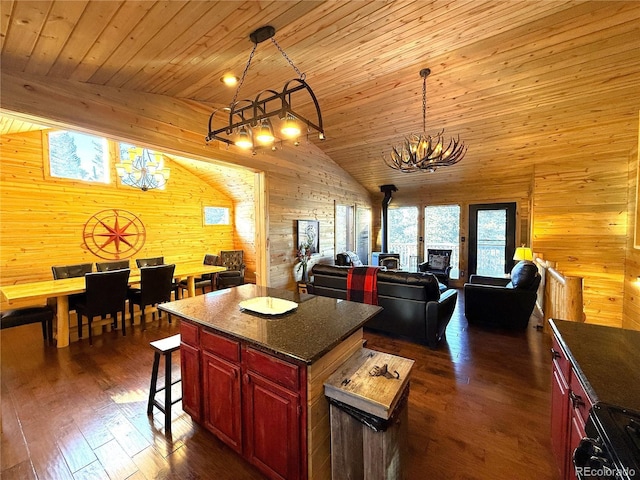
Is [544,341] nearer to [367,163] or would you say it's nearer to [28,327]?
[367,163]

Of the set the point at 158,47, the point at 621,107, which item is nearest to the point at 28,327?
the point at 158,47

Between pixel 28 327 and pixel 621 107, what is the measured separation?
30.3 ft

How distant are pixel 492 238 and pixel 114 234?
8748 millimetres

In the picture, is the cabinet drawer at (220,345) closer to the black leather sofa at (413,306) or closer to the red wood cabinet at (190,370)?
the red wood cabinet at (190,370)

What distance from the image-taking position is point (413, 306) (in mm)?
3332

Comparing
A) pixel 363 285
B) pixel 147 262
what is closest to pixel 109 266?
pixel 147 262

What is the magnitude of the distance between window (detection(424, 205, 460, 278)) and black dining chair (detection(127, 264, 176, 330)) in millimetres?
6311

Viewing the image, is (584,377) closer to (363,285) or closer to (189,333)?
(189,333)

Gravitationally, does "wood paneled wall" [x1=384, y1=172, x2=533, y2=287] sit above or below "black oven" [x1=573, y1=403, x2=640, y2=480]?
above

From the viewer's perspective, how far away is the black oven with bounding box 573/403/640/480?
0.74m

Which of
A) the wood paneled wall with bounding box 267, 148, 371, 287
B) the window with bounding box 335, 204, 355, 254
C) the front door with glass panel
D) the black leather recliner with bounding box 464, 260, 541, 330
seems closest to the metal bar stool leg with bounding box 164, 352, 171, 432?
the wood paneled wall with bounding box 267, 148, 371, 287

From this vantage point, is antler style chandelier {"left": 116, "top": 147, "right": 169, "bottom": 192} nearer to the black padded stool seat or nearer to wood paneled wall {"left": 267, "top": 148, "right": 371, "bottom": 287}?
wood paneled wall {"left": 267, "top": 148, "right": 371, "bottom": 287}

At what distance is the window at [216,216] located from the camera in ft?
25.0

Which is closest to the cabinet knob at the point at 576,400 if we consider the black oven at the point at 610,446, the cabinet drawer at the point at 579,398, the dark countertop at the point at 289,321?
the cabinet drawer at the point at 579,398
